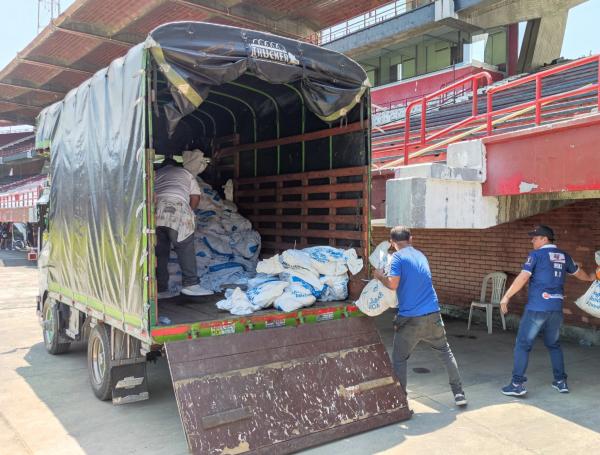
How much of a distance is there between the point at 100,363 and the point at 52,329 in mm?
2130

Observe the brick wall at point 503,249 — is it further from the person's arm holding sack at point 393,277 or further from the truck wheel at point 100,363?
the truck wheel at point 100,363

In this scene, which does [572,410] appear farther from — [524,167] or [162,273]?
[162,273]

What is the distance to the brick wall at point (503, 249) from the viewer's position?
762 cm

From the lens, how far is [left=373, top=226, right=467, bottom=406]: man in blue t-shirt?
4.98 metres

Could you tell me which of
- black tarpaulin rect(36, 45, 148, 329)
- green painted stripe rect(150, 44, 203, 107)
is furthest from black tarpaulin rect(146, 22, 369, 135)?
black tarpaulin rect(36, 45, 148, 329)

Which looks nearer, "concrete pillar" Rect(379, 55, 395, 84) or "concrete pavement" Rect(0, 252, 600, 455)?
"concrete pavement" Rect(0, 252, 600, 455)

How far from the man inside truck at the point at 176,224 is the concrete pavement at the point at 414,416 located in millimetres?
1184

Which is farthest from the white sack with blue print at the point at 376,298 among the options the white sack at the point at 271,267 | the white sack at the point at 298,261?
the white sack at the point at 271,267

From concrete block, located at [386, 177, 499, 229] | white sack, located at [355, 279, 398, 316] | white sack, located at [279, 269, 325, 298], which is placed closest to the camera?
white sack, located at [355, 279, 398, 316]

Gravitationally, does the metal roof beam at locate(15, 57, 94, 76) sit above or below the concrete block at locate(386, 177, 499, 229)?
above

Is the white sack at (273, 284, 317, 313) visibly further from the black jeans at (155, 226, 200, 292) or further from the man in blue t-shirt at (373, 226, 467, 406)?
the black jeans at (155, 226, 200, 292)

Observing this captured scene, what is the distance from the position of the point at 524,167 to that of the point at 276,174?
3026 millimetres

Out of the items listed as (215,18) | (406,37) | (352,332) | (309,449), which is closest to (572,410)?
(352,332)

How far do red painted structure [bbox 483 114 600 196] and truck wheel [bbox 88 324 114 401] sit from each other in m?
4.33
